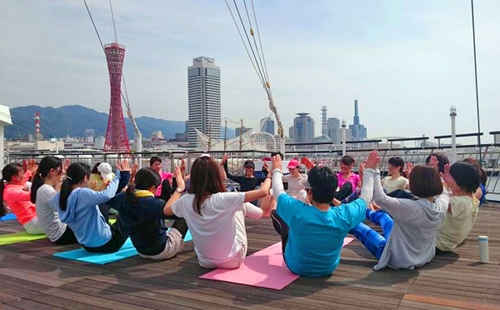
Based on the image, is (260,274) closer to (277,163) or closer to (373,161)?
(277,163)

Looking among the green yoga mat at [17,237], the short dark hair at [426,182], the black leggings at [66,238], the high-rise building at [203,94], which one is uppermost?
the high-rise building at [203,94]

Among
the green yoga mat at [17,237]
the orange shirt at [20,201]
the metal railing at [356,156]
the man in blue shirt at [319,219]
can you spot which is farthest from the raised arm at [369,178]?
the metal railing at [356,156]

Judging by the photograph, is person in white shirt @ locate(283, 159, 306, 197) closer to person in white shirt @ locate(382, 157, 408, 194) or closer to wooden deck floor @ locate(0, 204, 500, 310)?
person in white shirt @ locate(382, 157, 408, 194)

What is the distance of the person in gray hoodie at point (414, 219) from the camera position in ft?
11.2

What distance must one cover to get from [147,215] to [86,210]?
922 millimetres

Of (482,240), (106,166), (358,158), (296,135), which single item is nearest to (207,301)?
(482,240)

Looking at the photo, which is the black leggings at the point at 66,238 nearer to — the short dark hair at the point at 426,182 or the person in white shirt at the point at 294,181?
the person in white shirt at the point at 294,181

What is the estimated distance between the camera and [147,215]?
3.84m

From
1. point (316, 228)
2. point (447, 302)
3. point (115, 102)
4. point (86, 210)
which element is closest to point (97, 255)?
point (86, 210)

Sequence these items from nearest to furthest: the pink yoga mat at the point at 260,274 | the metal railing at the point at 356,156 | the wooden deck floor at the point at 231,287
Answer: the wooden deck floor at the point at 231,287 < the pink yoga mat at the point at 260,274 < the metal railing at the point at 356,156

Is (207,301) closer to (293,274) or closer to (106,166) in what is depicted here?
(293,274)

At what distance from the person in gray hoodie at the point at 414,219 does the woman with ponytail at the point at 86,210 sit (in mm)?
2765

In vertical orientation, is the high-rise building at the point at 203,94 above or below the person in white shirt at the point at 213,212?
above

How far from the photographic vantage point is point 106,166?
17.8 ft
